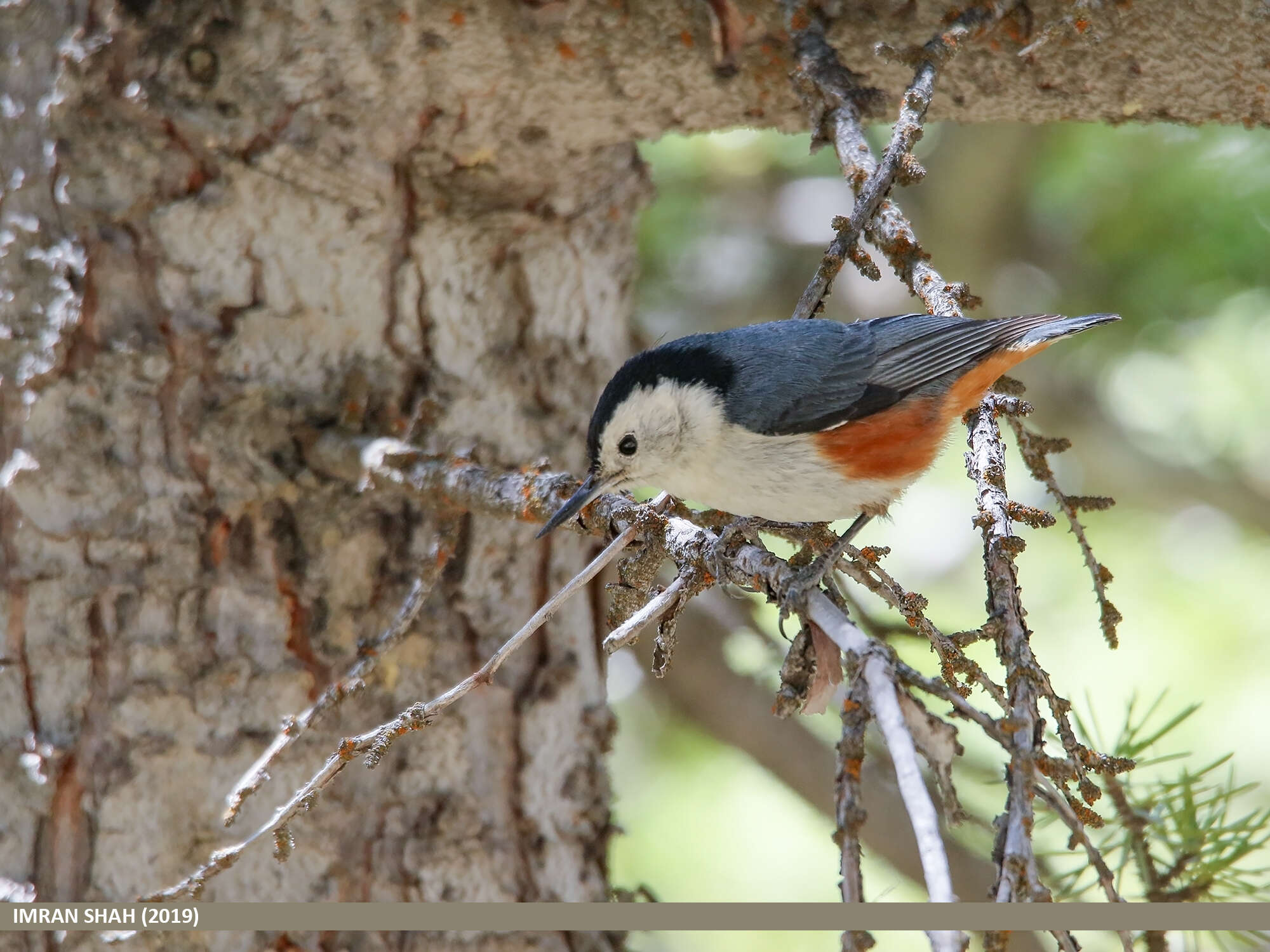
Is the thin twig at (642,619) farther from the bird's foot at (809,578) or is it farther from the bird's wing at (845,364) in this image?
the bird's wing at (845,364)

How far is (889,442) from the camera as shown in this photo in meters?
1.79

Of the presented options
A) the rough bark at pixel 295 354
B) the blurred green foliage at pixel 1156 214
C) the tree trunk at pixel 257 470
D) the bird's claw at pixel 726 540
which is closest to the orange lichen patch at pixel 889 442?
the bird's claw at pixel 726 540

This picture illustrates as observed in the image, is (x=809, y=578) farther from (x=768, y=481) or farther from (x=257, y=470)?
(x=257, y=470)

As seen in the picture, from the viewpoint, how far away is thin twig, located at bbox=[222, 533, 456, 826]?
4.18 feet

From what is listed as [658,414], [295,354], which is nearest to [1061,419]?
[658,414]

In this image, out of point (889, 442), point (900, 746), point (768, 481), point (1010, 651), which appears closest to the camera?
point (900, 746)

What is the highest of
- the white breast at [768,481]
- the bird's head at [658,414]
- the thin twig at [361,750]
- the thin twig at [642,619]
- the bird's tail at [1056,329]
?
the bird's tail at [1056,329]

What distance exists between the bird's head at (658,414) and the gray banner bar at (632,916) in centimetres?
67

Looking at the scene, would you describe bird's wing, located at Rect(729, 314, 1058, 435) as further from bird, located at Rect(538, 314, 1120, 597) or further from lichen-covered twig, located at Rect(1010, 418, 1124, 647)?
lichen-covered twig, located at Rect(1010, 418, 1124, 647)

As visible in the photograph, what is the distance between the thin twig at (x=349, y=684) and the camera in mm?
1274

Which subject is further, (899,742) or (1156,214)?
(1156,214)

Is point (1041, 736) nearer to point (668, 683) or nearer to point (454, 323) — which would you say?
point (454, 323)

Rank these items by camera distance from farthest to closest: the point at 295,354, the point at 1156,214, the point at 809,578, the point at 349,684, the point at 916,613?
the point at 1156,214 → the point at 295,354 → the point at 349,684 → the point at 809,578 → the point at 916,613

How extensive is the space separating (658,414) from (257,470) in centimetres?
Answer: 68
